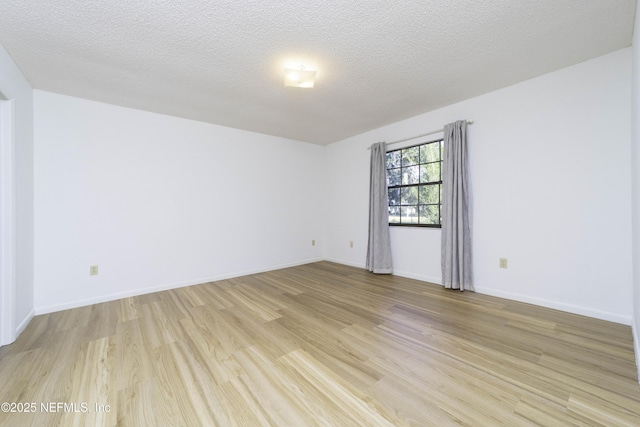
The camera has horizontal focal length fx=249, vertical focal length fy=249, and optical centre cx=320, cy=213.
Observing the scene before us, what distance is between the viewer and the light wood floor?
1230 millimetres

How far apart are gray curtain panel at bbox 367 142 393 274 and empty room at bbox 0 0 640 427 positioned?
35mm

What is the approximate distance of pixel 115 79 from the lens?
2.39 m

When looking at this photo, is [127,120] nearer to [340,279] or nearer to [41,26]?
[41,26]

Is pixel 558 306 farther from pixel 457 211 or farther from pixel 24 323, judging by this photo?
pixel 24 323

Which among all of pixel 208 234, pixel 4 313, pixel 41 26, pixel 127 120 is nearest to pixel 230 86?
pixel 41 26

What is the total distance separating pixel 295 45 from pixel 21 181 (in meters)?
2.66

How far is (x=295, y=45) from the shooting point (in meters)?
1.95

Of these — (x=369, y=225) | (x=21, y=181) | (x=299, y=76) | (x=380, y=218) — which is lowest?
(x=369, y=225)

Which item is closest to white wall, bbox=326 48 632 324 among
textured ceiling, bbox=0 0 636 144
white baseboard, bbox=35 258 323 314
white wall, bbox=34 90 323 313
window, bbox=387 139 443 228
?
textured ceiling, bbox=0 0 636 144

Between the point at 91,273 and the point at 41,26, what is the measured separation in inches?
91.2

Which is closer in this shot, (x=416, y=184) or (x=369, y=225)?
(x=416, y=184)

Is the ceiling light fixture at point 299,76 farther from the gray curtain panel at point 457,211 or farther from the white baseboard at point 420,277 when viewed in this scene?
the white baseboard at point 420,277

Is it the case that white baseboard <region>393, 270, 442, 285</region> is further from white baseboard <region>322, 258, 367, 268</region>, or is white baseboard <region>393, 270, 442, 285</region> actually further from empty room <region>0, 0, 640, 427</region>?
white baseboard <region>322, 258, 367, 268</region>

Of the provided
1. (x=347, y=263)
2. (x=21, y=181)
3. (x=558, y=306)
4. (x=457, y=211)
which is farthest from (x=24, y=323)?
(x=558, y=306)
